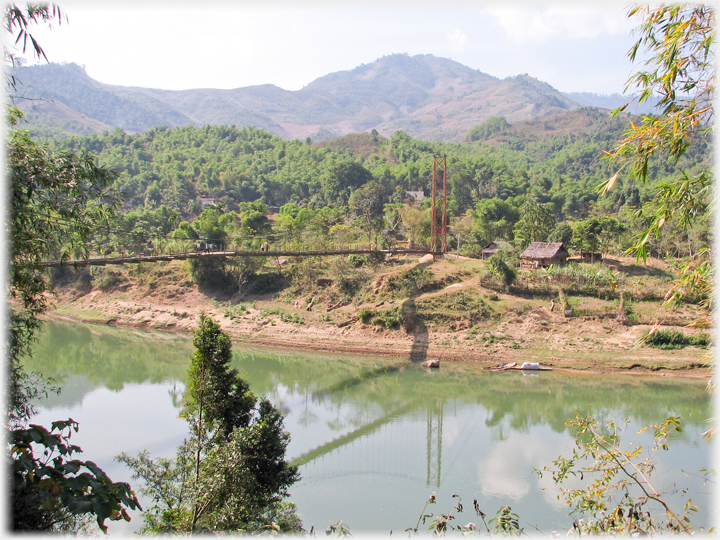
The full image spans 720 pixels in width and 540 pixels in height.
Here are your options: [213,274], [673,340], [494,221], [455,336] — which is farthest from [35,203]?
[494,221]

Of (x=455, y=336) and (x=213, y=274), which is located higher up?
(x=213, y=274)

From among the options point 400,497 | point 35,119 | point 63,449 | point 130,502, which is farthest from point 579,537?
point 35,119

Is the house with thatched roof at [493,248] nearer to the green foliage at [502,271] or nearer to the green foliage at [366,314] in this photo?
the green foliage at [502,271]

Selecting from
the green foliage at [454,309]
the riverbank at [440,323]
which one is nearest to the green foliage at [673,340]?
the riverbank at [440,323]

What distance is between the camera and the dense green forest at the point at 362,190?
21016 mm

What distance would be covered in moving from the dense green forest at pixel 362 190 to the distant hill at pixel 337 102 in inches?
2293

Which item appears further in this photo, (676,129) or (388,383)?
(388,383)

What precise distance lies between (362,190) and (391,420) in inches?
885

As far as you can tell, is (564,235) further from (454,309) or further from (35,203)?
(35,203)

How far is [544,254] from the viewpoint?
59.7ft

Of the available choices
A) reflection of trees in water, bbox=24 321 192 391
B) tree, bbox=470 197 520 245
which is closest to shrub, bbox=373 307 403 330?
reflection of trees in water, bbox=24 321 192 391

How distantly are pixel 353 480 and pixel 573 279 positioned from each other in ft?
37.1

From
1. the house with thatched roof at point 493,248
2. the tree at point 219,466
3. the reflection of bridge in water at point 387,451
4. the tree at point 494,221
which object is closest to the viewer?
the tree at point 219,466

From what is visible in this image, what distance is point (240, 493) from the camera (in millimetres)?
4648
